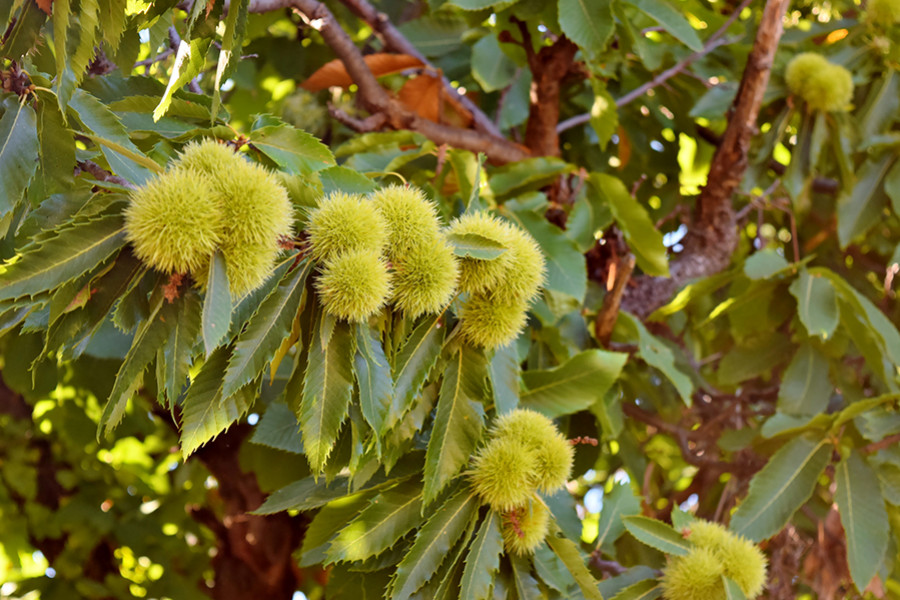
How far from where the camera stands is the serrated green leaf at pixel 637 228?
2.04m

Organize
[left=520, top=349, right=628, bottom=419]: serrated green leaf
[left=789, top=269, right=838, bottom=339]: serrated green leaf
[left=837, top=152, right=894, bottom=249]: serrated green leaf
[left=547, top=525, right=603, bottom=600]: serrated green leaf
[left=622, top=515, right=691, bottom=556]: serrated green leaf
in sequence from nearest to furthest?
[left=547, top=525, right=603, bottom=600]: serrated green leaf
[left=622, top=515, right=691, bottom=556]: serrated green leaf
[left=520, top=349, right=628, bottom=419]: serrated green leaf
[left=789, top=269, right=838, bottom=339]: serrated green leaf
[left=837, top=152, right=894, bottom=249]: serrated green leaf

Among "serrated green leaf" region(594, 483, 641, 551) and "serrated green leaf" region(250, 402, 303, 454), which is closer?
"serrated green leaf" region(250, 402, 303, 454)

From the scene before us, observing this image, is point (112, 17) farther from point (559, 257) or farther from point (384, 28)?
point (384, 28)

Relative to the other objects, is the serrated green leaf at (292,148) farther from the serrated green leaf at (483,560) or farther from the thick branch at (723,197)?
the thick branch at (723,197)

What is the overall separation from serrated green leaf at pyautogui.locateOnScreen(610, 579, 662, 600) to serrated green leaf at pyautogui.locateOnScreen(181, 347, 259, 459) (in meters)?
0.81

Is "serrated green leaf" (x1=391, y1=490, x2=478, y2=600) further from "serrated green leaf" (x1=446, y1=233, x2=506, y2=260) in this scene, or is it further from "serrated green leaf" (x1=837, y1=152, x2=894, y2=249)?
"serrated green leaf" (x1=837, y1=152, x2=894, y2=249)

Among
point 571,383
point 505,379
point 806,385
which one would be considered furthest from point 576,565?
point 806,385

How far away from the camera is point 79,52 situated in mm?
1018

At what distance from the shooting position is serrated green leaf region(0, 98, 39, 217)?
1.08m

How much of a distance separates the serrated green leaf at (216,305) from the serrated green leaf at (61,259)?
113 millimetres

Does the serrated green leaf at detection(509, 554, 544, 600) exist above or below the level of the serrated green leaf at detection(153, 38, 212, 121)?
below

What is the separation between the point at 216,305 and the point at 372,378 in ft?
0.81

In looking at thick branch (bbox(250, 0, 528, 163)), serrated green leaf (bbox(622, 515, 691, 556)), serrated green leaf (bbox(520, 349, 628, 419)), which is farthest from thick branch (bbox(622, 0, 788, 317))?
serrated green leaf (bbox(622, 515, 691, 556))

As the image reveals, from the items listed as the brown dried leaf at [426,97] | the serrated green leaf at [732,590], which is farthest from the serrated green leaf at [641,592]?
the brown dried leaf at [426,97]
